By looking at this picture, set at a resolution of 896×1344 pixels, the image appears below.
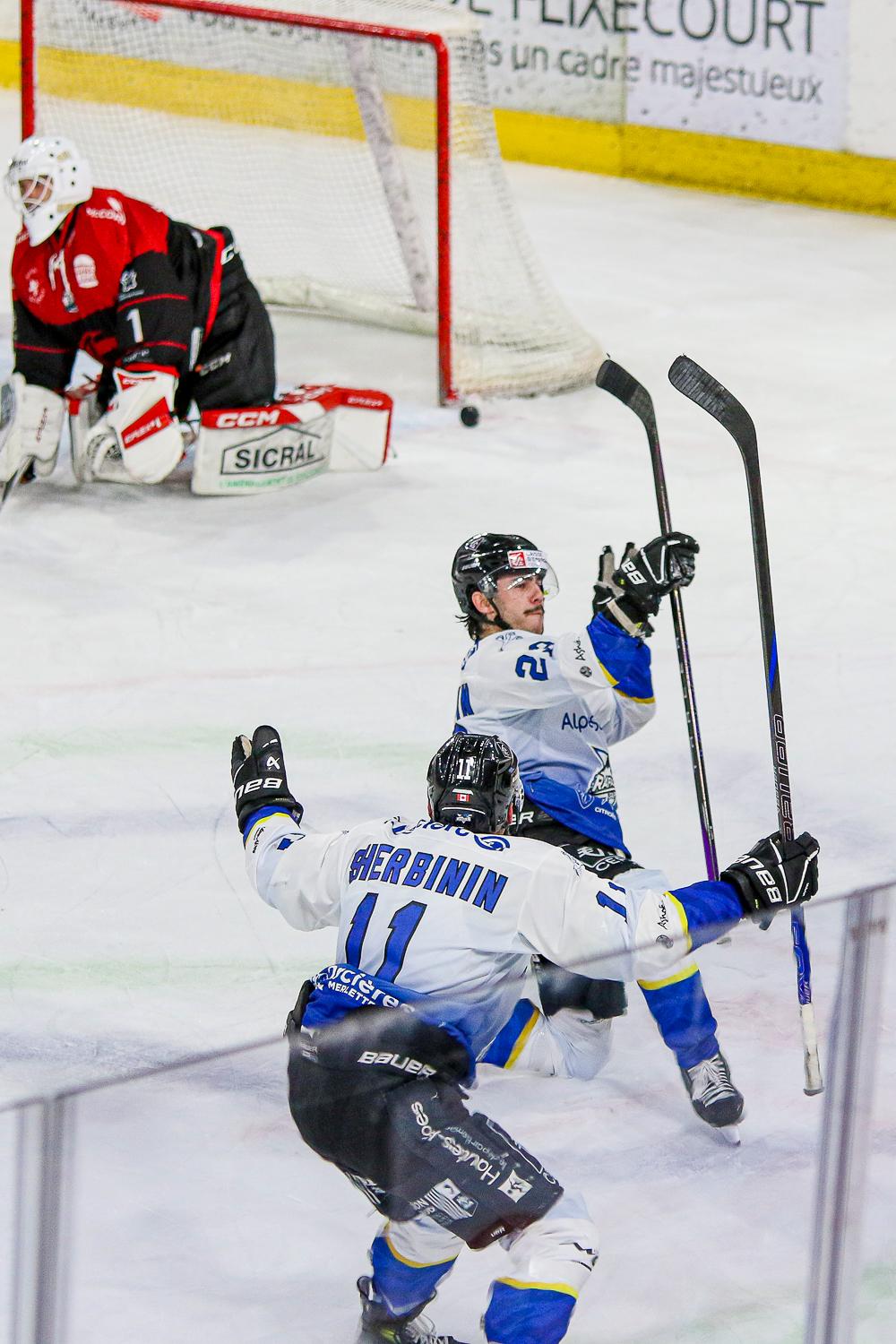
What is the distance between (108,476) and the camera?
5.91m

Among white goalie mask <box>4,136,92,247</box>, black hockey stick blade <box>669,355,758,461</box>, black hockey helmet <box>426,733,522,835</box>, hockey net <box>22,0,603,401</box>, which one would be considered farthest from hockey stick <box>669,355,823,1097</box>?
hockey net <box>22,0,603,401</box>

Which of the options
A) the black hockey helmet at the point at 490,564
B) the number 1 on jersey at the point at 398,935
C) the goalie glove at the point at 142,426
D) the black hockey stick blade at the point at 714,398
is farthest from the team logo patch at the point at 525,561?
the goalie glove at the point at 142,426

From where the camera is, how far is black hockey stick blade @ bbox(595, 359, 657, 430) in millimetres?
3604

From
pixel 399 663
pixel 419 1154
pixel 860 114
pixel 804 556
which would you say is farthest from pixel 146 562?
pixel 860 114

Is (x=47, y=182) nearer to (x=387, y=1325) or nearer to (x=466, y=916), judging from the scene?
(x=466, y=916)

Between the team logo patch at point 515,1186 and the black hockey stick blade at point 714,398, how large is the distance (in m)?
1.35

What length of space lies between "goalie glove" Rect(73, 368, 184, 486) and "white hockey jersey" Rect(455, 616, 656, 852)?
266cm

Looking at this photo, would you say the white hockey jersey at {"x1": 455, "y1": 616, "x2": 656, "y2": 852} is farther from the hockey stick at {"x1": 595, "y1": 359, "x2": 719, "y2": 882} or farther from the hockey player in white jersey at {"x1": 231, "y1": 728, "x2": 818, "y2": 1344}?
the hockey player in white jersey at {"x1": 231, "y1": 728, "x2": 818, "y2": 1344}

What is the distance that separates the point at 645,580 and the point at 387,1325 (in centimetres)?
128

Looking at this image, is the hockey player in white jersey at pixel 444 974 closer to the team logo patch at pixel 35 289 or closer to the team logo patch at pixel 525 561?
the team logo patch at pixel 525 561

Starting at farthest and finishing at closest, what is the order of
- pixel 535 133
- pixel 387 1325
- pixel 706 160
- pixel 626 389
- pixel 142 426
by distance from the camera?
pixel 535 133 < pixel 706 160 < pixel 142 426 < pixel 626 389 < pixel 387 1325

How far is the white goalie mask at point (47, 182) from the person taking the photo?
559 centimetres

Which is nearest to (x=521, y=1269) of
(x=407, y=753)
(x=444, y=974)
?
(x=444, y=974)

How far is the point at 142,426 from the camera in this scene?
5723 mm
